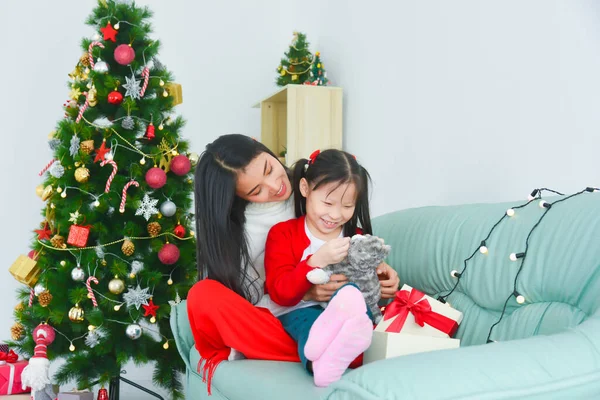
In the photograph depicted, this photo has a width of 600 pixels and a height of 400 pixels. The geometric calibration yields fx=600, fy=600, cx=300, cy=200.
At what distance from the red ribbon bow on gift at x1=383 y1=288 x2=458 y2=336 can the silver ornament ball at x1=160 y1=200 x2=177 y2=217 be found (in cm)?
124

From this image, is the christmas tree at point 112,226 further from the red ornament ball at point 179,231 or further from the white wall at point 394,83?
the white wall at point 394,83

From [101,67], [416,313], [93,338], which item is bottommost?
[93,338]

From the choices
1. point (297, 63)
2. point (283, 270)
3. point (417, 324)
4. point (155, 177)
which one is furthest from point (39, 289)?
point (297, 63)

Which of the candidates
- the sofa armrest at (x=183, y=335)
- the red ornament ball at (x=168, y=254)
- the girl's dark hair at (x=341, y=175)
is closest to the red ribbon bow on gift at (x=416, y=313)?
the girl's dark hair at (x=341, y=175)

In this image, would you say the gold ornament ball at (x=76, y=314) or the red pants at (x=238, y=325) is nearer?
the red pants at (x=238, y=325)

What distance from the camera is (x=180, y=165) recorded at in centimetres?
244

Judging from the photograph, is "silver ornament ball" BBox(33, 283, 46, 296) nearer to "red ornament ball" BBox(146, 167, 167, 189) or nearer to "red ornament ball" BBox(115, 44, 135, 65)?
"red ornament ball" BBox(146, 167, 167, 189)

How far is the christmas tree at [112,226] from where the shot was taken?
233cm

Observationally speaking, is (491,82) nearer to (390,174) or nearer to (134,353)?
(390,174)

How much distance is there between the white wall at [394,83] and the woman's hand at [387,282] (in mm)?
552

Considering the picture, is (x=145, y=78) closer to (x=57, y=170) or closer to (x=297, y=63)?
(x=57, y=170)

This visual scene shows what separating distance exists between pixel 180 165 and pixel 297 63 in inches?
51.8

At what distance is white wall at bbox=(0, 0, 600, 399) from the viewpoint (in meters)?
1.77

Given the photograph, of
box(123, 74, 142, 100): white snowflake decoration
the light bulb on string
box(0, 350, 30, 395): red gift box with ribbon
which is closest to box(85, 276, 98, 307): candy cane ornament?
box(0, 350, 30, 395): red gift box with ribbon
